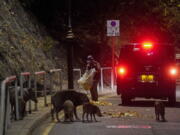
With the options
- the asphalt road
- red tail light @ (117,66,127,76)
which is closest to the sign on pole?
red tail light @ (117,66,127,76)

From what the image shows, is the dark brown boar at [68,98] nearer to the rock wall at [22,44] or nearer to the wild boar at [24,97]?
the wild boar at [24,97]

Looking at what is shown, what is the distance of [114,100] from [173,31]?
23757 millimetres

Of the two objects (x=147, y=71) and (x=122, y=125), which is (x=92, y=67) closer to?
(x=147, y=71)

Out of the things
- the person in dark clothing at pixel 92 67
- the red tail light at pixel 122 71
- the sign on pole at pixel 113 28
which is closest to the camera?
the red tail light at pixel 122 71

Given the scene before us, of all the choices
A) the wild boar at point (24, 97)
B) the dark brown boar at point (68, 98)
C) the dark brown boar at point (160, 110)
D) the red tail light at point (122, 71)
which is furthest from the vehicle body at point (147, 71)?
the dark brown boar at point (68, 98)

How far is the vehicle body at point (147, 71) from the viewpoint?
19797 millimetres

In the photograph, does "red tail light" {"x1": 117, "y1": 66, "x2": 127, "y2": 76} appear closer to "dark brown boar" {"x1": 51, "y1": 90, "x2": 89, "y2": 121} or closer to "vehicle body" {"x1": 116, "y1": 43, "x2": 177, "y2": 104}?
"vehicle body" {"x1": 116, "y1": 43, "x2": 177, "y2": 104}

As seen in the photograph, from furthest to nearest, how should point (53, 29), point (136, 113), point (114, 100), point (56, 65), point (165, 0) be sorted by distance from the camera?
point (165, 0) < point (53, 29) < point (56, 65) < point (114, 100) < point (136, 113)

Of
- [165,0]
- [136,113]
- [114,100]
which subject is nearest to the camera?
[136,113]

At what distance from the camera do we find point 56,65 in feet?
100

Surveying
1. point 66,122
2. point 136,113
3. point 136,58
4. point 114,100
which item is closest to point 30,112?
point 66,122

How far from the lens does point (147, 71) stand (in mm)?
19875

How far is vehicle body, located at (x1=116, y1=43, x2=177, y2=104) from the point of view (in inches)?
779

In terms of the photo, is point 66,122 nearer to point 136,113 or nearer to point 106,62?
point 136,113
